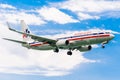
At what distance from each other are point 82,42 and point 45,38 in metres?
11.4

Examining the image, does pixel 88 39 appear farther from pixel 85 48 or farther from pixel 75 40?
pixel 85 48

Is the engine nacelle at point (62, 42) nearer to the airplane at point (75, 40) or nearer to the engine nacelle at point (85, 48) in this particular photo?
the airplane at point (75, 40)

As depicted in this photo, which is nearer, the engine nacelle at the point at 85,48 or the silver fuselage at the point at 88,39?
the silver fuselage at the point at 88,39

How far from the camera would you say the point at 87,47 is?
10375cm

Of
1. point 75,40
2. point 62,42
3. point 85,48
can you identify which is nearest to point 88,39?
point 75,40

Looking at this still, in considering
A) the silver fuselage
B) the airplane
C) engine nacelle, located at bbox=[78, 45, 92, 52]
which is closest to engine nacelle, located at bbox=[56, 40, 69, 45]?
the airplane

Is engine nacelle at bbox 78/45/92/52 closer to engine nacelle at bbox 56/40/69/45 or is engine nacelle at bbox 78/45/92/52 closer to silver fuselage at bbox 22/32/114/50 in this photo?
silver fuselage at bbox 22/32/114/50

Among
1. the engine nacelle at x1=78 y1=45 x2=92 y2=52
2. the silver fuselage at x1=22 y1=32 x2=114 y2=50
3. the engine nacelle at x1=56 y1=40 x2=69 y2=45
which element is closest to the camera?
the silver fuselage at x1=22 y1=32 x2=114 y2=50

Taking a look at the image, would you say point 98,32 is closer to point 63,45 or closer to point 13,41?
point 63,45

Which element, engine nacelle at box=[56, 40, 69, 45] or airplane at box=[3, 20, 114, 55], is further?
engine nacelle at box=[56, 40, 69, 45]

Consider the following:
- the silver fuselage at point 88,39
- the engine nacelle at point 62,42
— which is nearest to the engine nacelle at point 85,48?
the silver fuselage at point 88,39

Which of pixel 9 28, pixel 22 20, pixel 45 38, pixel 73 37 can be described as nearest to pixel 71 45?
pixel 73 37

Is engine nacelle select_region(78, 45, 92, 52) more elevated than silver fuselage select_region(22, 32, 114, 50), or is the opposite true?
engine nacelle select_region(78, 45, 92, 52)

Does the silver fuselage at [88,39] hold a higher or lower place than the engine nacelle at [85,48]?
lower
